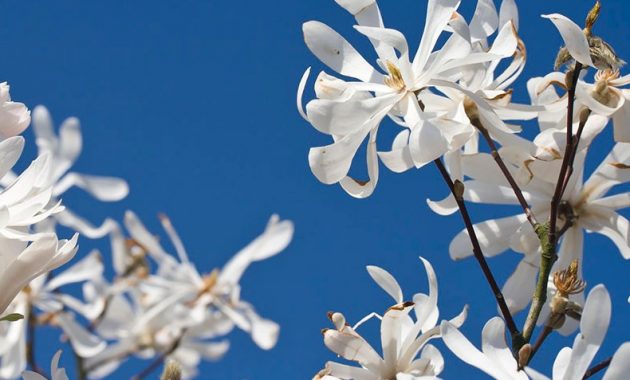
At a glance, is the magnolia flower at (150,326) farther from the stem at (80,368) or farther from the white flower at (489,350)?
the white flower at (489,350)

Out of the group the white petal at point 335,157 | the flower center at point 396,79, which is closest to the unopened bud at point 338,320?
the white petal at point 335,157

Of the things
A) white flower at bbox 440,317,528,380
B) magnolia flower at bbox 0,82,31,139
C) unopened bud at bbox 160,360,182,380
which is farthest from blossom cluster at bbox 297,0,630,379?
magnolia flower at bbox 0,82,31,139

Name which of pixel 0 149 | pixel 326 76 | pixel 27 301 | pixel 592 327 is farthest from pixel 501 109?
pixel 27 301

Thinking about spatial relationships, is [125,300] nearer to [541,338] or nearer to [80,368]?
[80,368]

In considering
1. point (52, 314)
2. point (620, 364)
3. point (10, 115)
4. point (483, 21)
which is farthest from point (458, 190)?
point (52, 314)

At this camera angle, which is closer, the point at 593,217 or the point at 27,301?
the point at 593,217

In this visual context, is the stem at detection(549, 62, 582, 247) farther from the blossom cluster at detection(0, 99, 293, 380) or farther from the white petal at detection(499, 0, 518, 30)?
the blossom cluster at detection(0, 99, 293, 380)

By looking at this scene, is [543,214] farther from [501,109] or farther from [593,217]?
[501,109]
